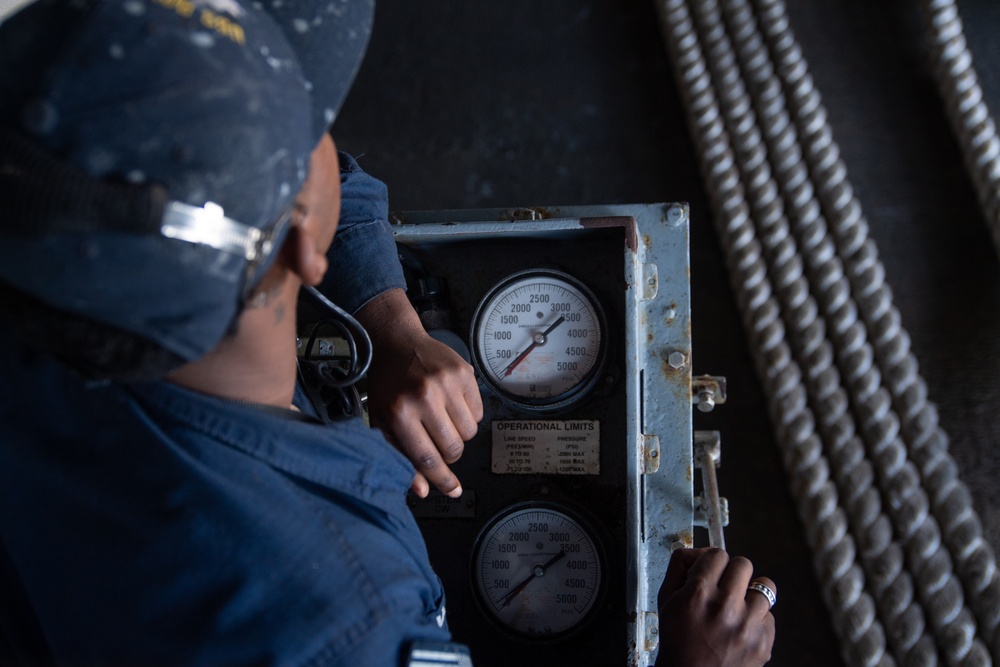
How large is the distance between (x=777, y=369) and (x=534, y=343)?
2.13 ft

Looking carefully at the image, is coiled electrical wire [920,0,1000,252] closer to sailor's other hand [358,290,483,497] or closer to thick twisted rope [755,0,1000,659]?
thick twisted rope [755,0,1000,659]

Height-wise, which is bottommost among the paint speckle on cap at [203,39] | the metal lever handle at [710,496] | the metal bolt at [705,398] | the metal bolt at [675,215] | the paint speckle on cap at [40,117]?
the metal lever handle at [710,496]

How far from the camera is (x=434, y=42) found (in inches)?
80.1

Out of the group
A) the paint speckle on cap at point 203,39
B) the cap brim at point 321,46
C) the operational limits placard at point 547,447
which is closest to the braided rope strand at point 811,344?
the operational limits placard at point 547,447

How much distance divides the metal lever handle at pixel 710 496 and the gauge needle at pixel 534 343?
283 millimetres

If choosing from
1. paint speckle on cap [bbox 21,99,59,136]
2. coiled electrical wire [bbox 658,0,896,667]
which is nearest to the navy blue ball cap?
paint speckle on cap [bbox 21,99,59,136]

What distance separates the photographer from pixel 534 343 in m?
1.15

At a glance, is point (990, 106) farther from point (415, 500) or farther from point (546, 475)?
point (415, 500)

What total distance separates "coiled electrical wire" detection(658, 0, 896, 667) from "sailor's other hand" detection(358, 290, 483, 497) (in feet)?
2.74

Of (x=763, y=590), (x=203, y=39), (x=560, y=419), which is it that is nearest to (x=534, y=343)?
(x=560, y=419)

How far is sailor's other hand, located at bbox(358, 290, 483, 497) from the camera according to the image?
895 millimetres

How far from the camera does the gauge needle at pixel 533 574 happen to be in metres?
1.10

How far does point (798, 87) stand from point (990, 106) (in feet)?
1.33

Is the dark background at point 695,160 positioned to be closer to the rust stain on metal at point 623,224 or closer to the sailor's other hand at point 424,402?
the rust stain on metal at point 623,224
